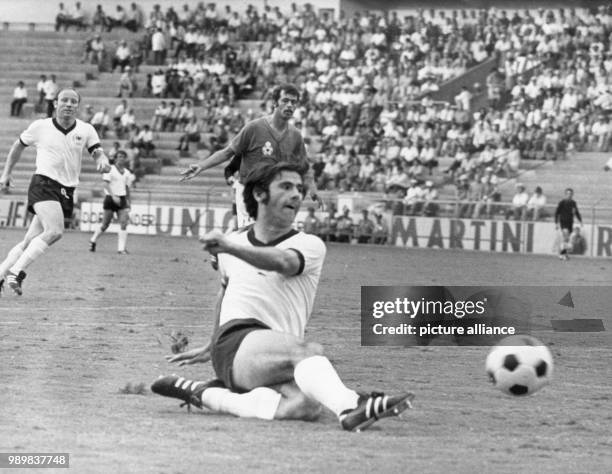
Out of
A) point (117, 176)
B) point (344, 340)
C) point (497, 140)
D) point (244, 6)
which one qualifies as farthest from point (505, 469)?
point (244, 6)

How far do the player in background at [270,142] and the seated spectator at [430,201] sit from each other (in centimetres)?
2366

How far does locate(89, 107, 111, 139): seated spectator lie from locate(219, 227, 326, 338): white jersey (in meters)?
38.7

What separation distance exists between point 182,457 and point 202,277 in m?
15.1

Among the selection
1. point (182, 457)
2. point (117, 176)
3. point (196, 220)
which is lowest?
point (196, 220)

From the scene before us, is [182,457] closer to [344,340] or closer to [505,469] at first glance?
[505,469]

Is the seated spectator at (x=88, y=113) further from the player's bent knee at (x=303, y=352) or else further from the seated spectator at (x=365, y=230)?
the player's bent knee at (x=303, y=352)

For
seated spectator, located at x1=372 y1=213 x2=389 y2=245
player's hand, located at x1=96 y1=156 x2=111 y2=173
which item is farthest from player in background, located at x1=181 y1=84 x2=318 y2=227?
seated spectator, located at x1=372 y1=213 x2=389 y2=245

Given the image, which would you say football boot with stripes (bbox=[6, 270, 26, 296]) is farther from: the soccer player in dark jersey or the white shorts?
the soccer player in dark jersey

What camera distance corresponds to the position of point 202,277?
21.3 m

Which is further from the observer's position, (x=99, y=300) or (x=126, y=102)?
(x=126, y=102)

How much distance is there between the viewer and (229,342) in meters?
7.63

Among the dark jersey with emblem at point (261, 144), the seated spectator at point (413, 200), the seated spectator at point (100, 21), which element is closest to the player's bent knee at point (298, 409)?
the dark jersey with emblem at point (261, 144)

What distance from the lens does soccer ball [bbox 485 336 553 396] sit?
803 cm

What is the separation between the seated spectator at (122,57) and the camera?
4978 centimetres
